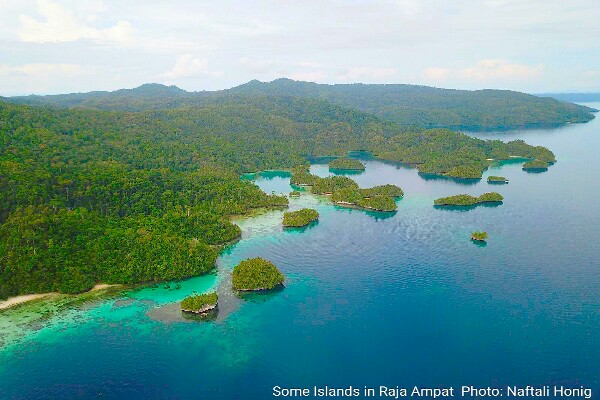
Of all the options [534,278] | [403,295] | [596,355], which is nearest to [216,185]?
[403,295]

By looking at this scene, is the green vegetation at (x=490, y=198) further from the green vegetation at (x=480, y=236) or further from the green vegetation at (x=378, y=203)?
the green vegetation at (x=480, y=236)

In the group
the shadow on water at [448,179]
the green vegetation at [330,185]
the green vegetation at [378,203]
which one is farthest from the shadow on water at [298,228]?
the shadow on water at [448,179]

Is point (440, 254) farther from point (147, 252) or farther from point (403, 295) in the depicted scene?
point (147, 252)

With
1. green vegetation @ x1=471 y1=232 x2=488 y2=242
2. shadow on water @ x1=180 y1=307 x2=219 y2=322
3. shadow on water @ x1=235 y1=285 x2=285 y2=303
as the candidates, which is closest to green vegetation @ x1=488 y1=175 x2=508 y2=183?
green vegetation @ x1=471 y1=232 x2=488 y2=242

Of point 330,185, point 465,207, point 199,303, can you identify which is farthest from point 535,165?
point 199,303

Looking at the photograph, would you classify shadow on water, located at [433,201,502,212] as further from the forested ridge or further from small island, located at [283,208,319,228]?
the forested ridge
